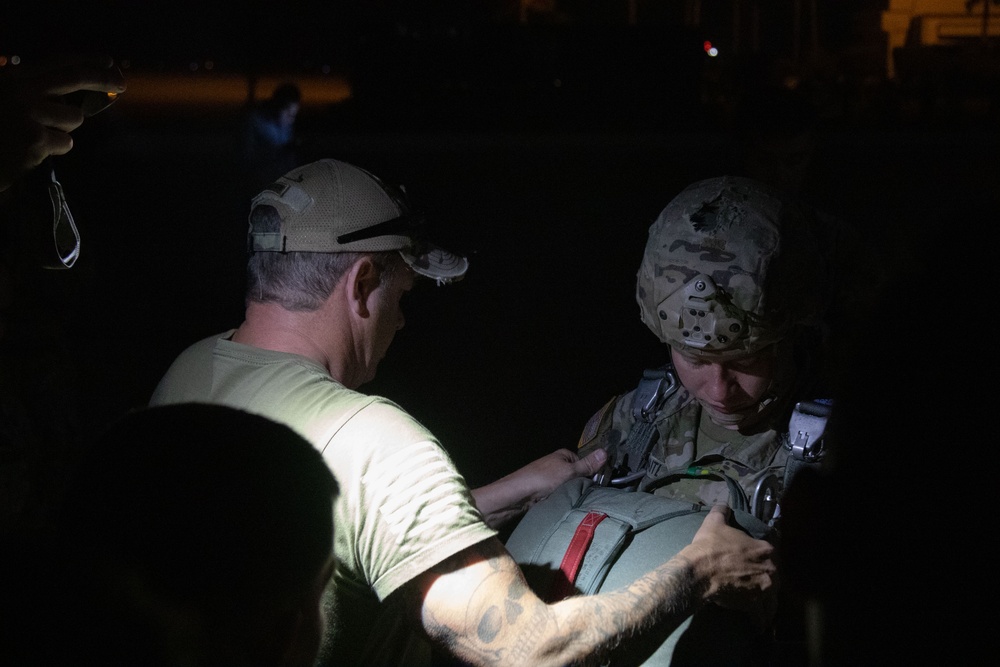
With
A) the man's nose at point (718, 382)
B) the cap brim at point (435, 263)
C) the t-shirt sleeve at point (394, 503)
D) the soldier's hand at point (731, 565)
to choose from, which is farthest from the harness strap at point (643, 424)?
the t-shirt sleeve at point (394, 503)

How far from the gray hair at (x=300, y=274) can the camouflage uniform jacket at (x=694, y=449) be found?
3.48 feet

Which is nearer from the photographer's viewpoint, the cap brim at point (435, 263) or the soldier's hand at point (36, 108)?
the soldier's hand at point (36, 108)

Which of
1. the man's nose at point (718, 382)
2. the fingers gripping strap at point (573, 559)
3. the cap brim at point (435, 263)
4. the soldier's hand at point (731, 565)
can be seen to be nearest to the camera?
the soldier's hand at point (731, 565)

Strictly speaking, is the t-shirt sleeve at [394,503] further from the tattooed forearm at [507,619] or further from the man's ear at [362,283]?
the man's ear at [362,283]

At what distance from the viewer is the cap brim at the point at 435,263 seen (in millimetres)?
2742

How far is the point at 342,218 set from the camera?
261cm

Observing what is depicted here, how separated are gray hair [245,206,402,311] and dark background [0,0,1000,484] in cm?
56

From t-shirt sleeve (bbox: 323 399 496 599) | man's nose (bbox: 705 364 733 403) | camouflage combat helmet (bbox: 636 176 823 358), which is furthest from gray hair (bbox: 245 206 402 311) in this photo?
man's nose (bbox: 705 364 733 403)

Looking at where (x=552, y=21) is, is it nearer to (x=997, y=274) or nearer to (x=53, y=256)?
(x=53, y=256)

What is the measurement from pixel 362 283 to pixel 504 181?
51.0ft

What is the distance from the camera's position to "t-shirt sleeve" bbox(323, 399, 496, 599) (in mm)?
2088

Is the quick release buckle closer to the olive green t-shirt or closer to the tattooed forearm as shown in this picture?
the tattooed forearm

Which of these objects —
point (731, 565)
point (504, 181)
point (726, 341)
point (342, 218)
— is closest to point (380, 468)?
point (342, 218)

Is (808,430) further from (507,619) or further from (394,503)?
(394,503)
